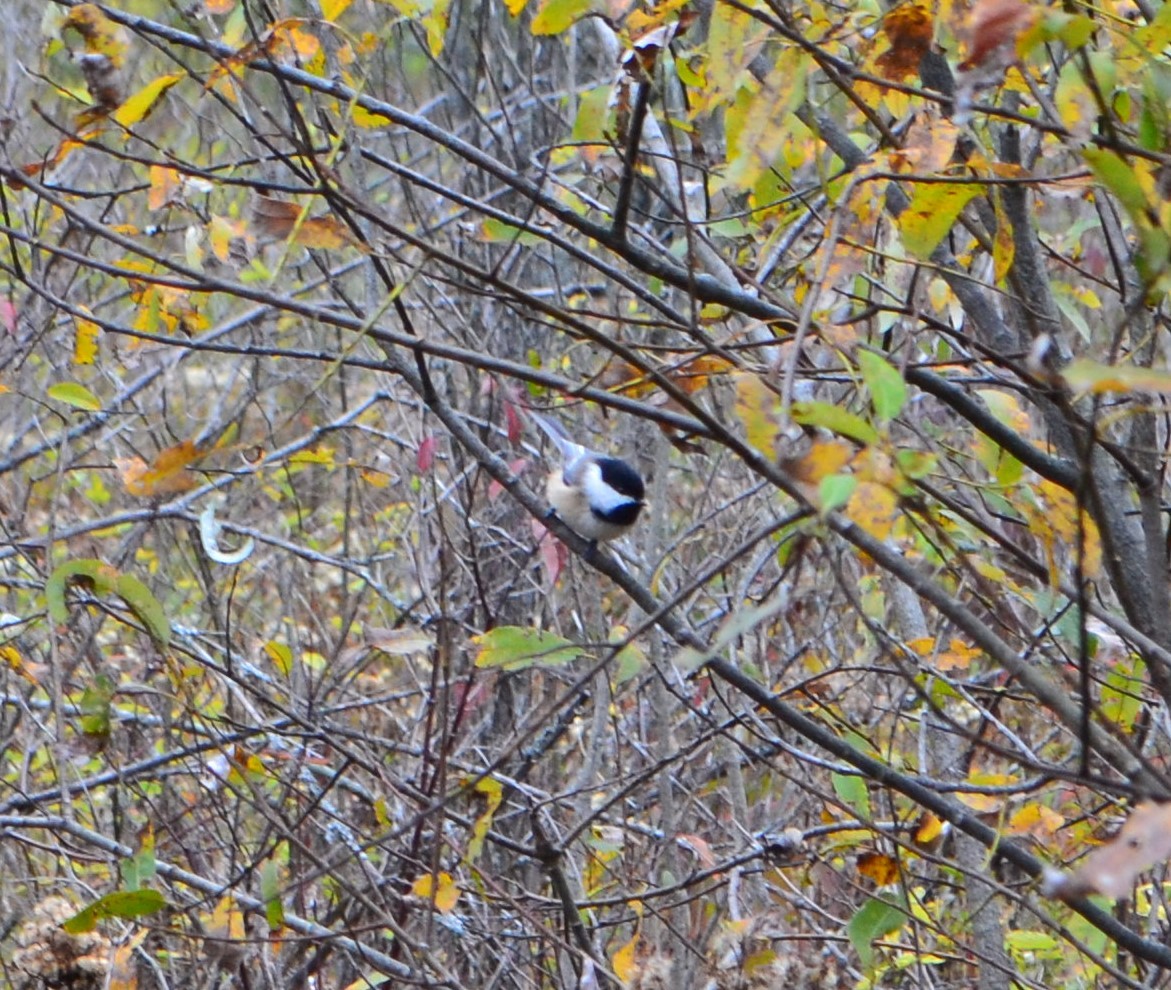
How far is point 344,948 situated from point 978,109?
6.38ft

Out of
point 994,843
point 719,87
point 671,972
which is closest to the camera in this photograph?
point 719,87

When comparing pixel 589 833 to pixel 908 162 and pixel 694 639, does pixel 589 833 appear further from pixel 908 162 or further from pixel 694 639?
pixel 908 162

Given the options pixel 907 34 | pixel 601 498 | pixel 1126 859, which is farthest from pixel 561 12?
pixel 601 498

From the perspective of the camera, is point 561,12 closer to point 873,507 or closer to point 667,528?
point 873,507

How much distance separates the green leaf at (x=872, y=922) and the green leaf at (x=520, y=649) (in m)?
0.60

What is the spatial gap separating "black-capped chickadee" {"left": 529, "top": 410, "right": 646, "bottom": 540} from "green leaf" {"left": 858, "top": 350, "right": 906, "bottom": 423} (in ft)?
8.10

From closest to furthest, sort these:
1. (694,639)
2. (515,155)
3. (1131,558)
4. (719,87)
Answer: (719,87), (1131,558), (694,639), (515,155)

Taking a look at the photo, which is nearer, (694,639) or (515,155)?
(694,639)

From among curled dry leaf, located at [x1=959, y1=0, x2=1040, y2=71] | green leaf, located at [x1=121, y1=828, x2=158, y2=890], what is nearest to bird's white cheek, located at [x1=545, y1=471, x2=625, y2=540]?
green leaf, located at [x1=121, y1=828, x2=158, y2=890]

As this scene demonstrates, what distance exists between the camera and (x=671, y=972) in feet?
8.67

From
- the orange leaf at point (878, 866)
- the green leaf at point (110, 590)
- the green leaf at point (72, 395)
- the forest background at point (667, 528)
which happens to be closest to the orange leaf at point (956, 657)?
the forest background at point (667, 528)

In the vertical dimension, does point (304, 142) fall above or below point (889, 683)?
above

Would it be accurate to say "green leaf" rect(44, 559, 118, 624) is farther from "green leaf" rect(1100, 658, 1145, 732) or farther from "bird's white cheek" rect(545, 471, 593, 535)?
"bird's white cheek" rect(545, 471, 593, 535)

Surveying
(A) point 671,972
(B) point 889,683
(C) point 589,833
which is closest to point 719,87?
(A) point 671,972
